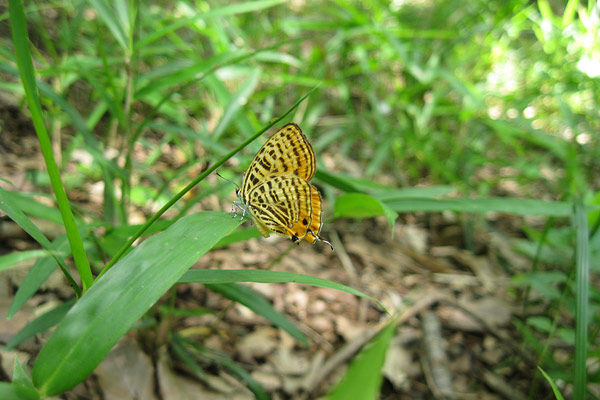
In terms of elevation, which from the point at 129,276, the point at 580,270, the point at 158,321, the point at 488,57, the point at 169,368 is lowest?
the point at 169,368

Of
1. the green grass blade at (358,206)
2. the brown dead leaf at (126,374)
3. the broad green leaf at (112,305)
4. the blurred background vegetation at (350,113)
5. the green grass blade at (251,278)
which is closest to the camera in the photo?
the broad green leaf at (112,305)

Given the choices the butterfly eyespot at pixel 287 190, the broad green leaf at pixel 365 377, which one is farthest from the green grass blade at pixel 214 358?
the broad green leaf at pixel 365 377

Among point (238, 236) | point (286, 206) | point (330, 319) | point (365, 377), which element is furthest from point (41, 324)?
point (330, 319)

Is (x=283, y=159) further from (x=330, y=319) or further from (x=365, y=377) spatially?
(x=330, y=319)

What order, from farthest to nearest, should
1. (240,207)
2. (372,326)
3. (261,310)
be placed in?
(372,326) < (240,207) < (261,310)

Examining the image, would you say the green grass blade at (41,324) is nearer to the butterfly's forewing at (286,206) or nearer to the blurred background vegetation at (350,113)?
the blurred background vegetation at (350,113)

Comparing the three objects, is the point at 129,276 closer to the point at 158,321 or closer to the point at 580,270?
the point at 158,321

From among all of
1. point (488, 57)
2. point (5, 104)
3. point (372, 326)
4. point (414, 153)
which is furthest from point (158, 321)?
point (488, 57)

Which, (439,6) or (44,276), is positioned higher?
(439,6)

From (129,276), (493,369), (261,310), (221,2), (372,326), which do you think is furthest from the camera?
(221,2)
